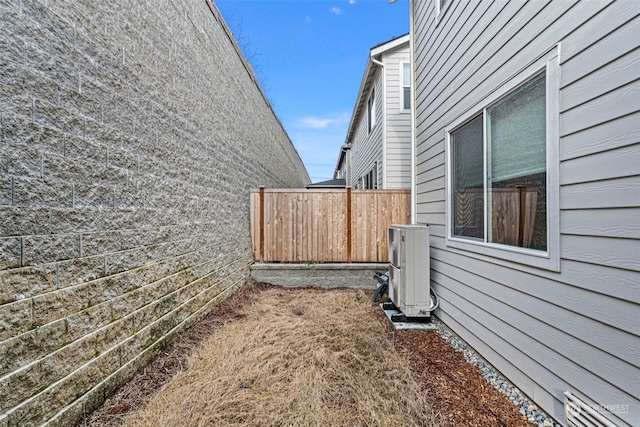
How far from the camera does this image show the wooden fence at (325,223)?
5.57m

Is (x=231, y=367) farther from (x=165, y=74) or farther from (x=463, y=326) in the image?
(x=165, y=74)

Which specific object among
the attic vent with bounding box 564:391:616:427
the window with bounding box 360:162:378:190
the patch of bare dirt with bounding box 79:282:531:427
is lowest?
the patch of bare dirt with bounding box 79:282:531:427

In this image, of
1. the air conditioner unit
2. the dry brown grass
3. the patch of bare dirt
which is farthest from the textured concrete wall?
the air conditioner unit

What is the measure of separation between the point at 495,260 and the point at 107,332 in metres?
3.04

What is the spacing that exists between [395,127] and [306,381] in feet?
19.4

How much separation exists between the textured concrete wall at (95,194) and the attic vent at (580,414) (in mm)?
2945

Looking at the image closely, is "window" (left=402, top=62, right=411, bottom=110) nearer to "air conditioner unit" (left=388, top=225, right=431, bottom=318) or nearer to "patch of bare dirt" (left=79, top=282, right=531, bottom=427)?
"air conditioner unit" (left=388, top=225, right=431, bottom=318)

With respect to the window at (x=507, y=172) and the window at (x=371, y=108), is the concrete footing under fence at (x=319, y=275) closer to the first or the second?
the window at (x=507, y=172)

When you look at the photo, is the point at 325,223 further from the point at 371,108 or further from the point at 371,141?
the point at 371,108

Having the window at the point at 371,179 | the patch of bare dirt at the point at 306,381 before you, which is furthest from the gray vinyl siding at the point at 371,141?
the patch of bare dirt at the point at 306,381

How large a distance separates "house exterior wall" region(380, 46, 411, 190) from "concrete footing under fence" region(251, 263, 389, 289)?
7.62 feet

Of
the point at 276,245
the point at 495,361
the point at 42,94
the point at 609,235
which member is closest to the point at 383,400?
the point at 495,361

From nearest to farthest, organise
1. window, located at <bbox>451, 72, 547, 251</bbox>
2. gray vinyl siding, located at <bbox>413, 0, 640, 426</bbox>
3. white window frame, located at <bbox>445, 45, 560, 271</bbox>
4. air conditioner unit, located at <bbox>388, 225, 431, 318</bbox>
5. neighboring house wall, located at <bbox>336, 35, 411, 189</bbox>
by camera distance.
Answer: gray vinyl siding, located at <bbox>413, 0, 640, 426</bbox>
white window frame, located at <bbox>445, 45, 560, 271</bbox>
window, located at <bbox>451, 72, 547, 251</bbox>
air conditioner unit, located at <bbox>388, 225, 431, 318</bbox>
neighboring house wall, located at <bbox>336, 35, 411, 189</bbox>

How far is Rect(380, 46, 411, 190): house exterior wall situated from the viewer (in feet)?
22.2
